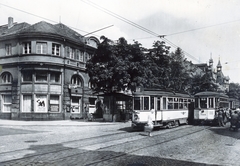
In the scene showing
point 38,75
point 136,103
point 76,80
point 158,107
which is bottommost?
point 158,107

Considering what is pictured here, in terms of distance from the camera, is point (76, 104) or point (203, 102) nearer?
point (203, 102)

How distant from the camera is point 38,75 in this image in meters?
27.4

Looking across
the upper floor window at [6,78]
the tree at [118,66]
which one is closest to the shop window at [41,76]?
the upper floor window at [6,78]

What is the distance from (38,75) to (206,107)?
1773 centimetres

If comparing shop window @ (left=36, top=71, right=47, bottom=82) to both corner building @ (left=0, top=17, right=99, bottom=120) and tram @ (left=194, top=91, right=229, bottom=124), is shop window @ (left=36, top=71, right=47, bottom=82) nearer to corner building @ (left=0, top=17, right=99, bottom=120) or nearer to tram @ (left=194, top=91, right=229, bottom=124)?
corner building @ (left=0, top=17, right=99, bottom=120)

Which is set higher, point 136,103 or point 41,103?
point 136,103

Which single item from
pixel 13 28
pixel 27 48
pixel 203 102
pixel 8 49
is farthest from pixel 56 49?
pixel 203 102

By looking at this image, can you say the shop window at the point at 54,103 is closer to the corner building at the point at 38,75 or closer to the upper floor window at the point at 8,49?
the corner building at the point at 38,75

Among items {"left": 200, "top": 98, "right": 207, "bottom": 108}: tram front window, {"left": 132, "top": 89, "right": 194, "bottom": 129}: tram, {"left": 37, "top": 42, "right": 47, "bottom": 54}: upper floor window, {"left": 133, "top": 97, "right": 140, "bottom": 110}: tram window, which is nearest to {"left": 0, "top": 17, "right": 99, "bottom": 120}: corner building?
{"left": 37, "top": 42, "right": 47, "bottom": 54}: upper floor window

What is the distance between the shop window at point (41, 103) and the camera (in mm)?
27125

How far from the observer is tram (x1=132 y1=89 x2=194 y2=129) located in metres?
16.5

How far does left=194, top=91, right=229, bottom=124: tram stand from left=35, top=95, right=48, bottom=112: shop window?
52.1 ft

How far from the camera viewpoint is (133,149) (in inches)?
396

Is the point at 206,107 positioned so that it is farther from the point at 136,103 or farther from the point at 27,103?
the point at 27,103
